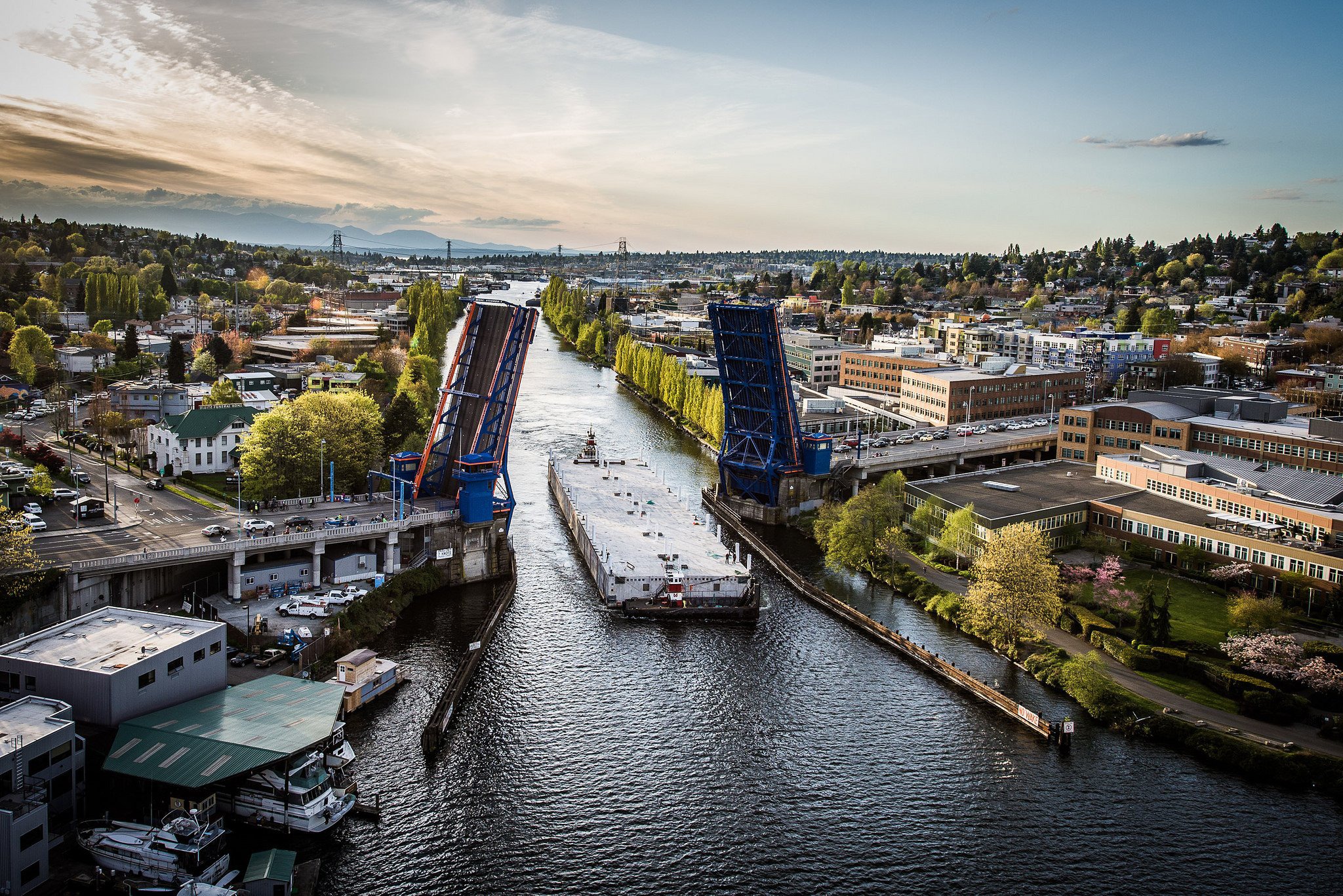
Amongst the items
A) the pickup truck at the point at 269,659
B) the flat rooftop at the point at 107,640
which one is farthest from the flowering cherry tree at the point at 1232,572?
the flat rooftop at the point at 107,640

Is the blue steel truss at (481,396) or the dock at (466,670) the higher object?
the blue steel truss at (481,396)

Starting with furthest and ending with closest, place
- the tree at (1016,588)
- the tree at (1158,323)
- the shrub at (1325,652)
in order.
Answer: the tree at (1158,323)
the tree at (1016,588)
the shrub at (1325,652)

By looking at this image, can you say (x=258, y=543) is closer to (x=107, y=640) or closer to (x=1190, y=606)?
(x=107, y=640)

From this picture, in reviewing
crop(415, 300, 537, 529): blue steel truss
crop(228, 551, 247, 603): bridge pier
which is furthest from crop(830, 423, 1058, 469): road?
crop(228, 551, 247, 603): bridge pier

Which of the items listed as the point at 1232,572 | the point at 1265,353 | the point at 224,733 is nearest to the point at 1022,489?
the point at 1232,572

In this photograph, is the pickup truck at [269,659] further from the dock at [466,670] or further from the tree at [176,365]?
the tree at [176,365]
